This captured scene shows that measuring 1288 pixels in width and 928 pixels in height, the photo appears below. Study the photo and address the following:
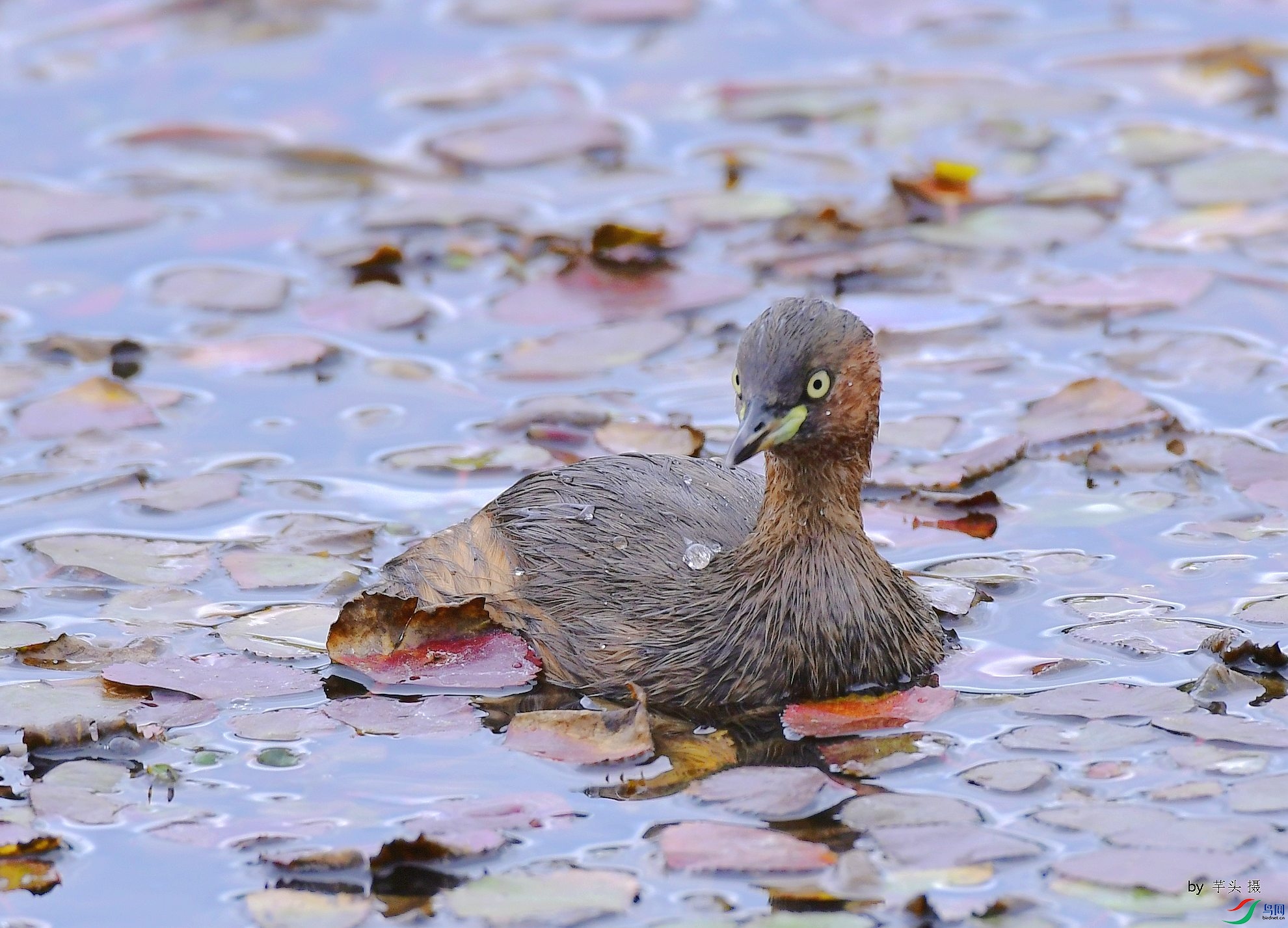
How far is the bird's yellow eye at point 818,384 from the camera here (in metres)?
5.86

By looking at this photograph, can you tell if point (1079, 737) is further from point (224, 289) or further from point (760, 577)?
point (224, 289)

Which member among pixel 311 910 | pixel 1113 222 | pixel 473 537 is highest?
pixel 1113 222

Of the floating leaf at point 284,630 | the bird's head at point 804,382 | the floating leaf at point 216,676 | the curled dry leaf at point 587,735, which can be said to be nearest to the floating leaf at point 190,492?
the floating leaf at point 284,630

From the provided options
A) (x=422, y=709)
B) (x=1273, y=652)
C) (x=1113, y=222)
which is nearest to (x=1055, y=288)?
(x=1113, y=222)

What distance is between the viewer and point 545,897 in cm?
498

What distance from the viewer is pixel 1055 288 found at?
9133 millimetres

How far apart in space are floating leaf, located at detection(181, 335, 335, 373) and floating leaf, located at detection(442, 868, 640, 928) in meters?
4.04

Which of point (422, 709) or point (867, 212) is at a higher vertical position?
point (867, 212)

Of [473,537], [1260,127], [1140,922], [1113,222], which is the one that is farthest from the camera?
[1260,127]

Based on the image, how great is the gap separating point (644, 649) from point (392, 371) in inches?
115

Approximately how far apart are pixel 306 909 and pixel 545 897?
0.59 m

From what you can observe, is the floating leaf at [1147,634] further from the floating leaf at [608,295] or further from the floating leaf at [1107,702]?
the floating leaf at [608,295]

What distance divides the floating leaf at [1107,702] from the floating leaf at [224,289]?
15.1 feet

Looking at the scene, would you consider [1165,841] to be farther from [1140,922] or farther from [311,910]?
[311,910]
